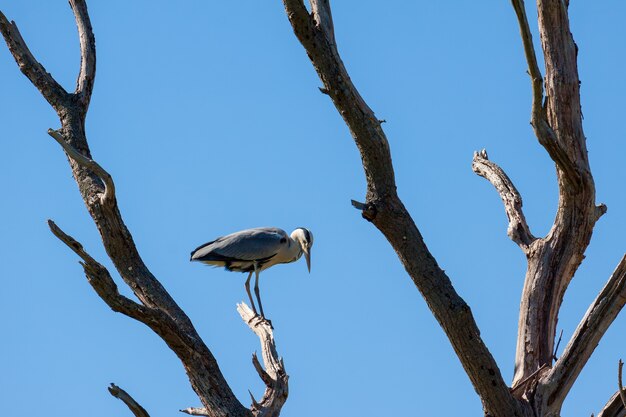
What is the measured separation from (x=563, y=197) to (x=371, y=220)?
81.9 inches

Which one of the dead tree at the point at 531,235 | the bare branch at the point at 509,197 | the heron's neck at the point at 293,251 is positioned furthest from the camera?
the heron's neck at the point at 293,251

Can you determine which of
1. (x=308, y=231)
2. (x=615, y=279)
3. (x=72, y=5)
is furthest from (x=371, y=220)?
(x=308, y=231)

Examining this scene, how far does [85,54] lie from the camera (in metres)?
9.77

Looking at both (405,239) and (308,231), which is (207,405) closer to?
(405,239)

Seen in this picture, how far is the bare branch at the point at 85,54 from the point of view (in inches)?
372

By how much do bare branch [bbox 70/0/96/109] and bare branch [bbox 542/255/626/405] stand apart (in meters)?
4.60

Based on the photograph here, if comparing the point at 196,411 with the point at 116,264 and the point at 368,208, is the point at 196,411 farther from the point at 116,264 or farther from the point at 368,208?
the point at 368,208

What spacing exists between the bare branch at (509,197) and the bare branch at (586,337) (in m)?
1.34

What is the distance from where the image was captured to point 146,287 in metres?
8.32

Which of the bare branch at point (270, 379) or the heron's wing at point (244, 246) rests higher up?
the heron's wing at point (244, 246)

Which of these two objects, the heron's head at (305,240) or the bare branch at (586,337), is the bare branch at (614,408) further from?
the heron's head at (305,240)

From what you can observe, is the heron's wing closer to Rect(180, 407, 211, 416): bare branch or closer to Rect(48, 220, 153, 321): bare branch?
Rect(180, 407, 211, 416): bare branch

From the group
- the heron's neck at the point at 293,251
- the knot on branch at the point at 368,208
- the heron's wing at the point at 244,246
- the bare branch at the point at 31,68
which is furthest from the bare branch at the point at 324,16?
the heron's neck at the point at 293,251

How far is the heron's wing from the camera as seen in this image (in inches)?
559
